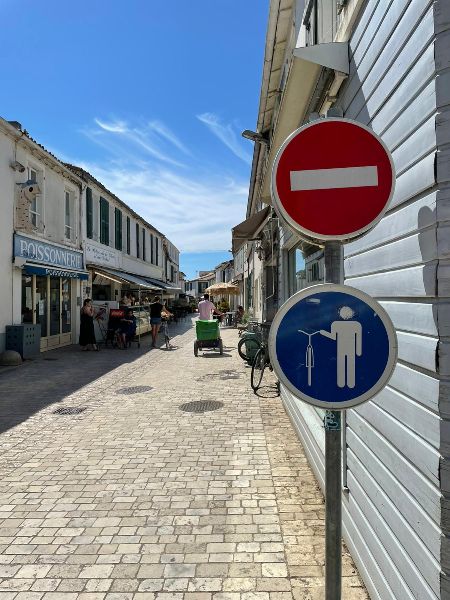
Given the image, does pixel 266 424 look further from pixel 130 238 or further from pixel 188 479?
pixel 130 238

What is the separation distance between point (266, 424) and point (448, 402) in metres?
4.63

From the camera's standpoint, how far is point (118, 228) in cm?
2153

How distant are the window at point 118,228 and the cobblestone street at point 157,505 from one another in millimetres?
14635

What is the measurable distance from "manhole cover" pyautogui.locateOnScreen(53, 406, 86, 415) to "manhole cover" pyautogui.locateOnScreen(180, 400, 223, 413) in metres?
1.61

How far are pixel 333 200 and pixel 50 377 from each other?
9256 millimetres

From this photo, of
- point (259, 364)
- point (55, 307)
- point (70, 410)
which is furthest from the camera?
point (55, 307)

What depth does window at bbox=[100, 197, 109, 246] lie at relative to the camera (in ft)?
62.7

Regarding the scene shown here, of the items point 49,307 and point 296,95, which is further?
point 49,307

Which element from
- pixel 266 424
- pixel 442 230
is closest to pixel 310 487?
pixel 266 424

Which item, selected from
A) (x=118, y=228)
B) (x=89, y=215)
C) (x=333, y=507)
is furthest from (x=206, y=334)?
(x=118, y=228)

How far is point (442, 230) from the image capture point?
5.67ft

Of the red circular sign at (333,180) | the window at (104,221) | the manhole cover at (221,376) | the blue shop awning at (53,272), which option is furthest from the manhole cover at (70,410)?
the window at (104,221)

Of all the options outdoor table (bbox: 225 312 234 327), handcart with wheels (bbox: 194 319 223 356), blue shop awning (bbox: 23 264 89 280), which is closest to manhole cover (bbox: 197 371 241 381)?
handcart with wheels (bbox: 194 319 223 356)

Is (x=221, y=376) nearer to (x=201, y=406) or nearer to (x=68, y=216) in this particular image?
(x=201, y=406)
